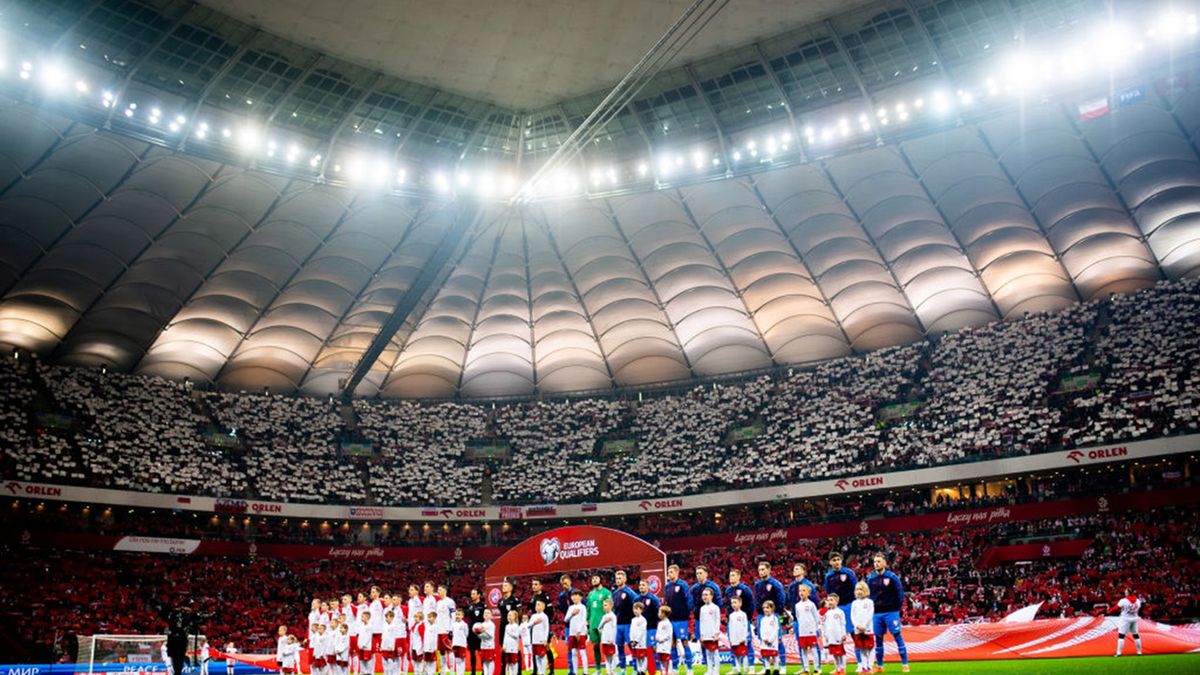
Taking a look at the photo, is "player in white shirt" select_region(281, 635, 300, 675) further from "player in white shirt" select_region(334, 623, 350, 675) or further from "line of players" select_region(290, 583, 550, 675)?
"player in white shirt" select_region(334, 623, 350, 675)

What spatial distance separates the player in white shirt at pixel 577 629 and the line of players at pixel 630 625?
2cm

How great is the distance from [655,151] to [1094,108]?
60.1ft

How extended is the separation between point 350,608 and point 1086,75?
3297cm

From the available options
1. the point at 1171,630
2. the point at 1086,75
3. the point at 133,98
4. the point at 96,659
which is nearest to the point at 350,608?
the point at 96,659

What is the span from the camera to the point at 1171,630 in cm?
2358

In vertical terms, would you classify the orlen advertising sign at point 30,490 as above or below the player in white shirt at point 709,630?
above

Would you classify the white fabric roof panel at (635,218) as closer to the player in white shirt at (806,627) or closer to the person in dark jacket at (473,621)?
the person in dark jacket at (473,621)

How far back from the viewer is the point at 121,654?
28.6 metres

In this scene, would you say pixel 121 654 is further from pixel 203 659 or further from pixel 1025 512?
pixel 1025 512

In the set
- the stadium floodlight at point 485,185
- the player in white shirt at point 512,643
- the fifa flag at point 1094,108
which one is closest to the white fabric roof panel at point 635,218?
the stadium floodlight at point 485,185

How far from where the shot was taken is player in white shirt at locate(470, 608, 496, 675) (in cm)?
2112

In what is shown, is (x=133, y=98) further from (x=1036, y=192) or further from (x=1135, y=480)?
(x=1135, y=480)

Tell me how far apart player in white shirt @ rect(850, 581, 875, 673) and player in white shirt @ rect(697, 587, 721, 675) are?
106 inches

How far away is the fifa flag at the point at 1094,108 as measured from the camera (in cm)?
3625
